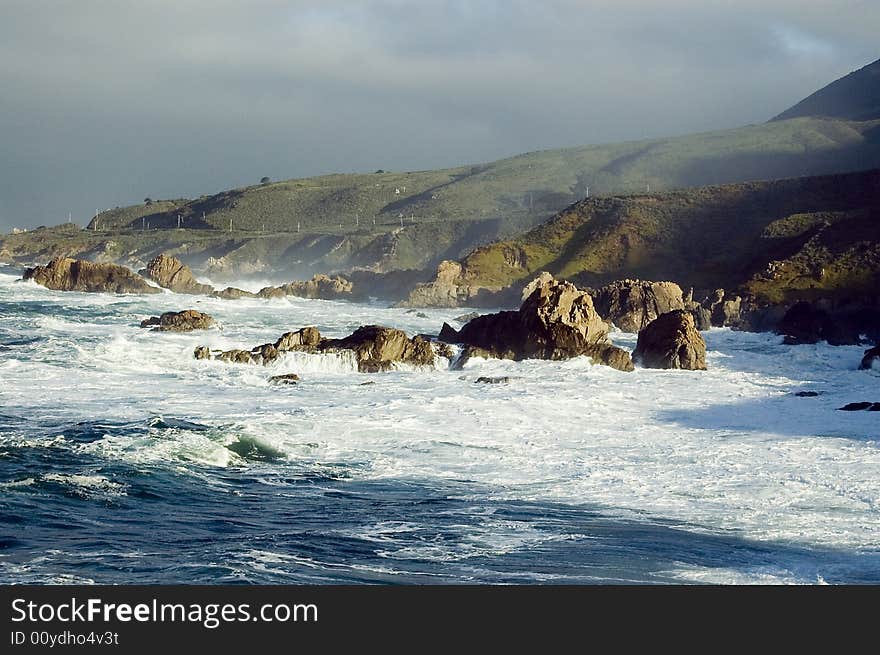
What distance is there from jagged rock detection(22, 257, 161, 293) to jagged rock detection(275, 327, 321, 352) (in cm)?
4143

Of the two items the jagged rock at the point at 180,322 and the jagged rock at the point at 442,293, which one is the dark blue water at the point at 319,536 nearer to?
the jagged rock at the point at 180,322

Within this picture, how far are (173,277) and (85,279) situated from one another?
9785 millimetres

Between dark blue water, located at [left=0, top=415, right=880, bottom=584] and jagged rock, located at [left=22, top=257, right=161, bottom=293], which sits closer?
dark blue water, located at [left=0, top=415, right=880, bottom=584]

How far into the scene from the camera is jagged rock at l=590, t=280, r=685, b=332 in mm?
59031

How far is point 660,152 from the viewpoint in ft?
616

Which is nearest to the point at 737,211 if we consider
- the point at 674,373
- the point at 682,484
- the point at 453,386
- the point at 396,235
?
the point at 396,235

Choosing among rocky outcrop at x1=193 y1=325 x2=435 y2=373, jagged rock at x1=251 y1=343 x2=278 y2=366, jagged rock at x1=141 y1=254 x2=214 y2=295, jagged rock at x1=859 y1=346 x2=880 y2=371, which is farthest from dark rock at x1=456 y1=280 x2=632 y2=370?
jagged rock at x1=141 y1=254 x2=214 y2=295

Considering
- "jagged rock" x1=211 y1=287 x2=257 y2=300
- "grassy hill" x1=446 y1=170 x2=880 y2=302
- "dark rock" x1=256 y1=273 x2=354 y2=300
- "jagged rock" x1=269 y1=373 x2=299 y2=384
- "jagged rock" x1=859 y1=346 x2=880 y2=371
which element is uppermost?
"grassy hill" x1=446 y1=170 x2=880 y2=302

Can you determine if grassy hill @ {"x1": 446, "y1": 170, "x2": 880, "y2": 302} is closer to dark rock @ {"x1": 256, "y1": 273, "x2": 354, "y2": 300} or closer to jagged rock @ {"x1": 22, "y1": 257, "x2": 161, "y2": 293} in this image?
dark rock @ {"x1": 256, "y1": 273, "x2": 354, "y2": 300}

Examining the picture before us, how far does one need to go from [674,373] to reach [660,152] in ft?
507

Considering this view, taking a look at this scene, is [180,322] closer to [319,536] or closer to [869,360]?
[869,360]

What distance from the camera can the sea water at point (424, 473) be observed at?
1474cm

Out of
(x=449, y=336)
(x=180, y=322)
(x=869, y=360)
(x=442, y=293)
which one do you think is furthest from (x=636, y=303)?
(x=180, y=322)
